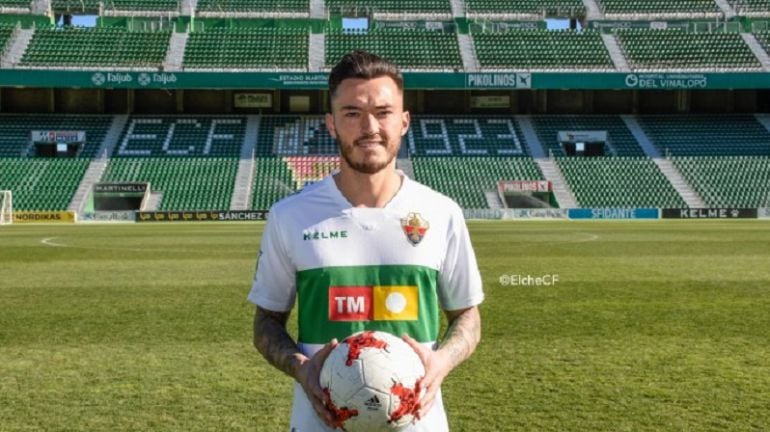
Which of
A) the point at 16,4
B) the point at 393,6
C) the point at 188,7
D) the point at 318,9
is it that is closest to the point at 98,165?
the point at 188,7

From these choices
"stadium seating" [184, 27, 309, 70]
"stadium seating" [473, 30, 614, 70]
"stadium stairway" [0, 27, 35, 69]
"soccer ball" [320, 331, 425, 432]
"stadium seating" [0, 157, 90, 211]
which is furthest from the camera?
"stadium seating" [473, 30, 614, 70]

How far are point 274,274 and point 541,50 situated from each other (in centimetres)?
4982

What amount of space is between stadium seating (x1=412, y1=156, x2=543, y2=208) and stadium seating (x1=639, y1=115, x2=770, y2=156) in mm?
9291

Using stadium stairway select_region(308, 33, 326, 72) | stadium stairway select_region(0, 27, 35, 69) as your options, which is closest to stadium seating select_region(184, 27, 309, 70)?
stadium stairway select_region(308, 33, 326, 72)

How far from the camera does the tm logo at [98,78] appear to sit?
1801 inches

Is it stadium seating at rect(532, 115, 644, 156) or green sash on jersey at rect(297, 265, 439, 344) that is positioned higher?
green sash on jersey at rect(297, 265, 439, 344)

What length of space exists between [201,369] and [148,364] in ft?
1.77

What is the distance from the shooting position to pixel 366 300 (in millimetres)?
Answer: 2881

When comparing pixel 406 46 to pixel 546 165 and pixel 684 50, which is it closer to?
pixel 546 165

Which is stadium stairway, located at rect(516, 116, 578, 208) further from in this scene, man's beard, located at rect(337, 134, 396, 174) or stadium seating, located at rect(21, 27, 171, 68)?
man's beard, located at rect(337, 134, 396, 174)

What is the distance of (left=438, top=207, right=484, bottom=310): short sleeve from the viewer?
119 inches

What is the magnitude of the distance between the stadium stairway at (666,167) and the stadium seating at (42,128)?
32.7 metres

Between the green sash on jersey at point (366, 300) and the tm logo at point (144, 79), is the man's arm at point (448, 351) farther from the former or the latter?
the tm logo at point (144, 79)

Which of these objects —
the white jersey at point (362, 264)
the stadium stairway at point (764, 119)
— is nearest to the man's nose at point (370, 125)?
the white jersey at point (362, 264)
